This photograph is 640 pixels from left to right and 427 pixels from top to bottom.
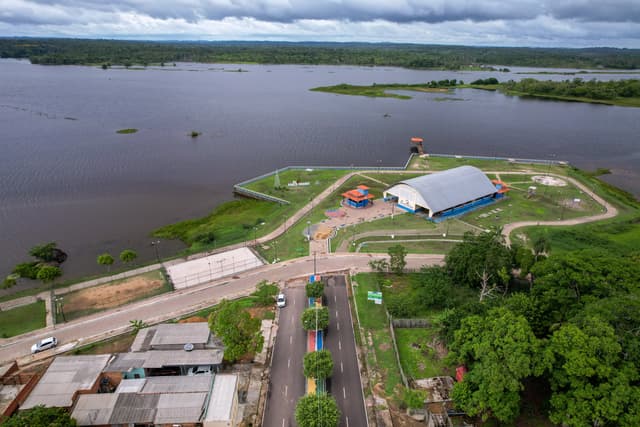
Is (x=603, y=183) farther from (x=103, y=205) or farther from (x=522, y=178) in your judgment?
(x=103, y=205)

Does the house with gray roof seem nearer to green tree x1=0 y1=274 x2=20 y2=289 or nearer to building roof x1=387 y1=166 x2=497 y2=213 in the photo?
green tree x1=0 y1=274 x2=20 y2=289

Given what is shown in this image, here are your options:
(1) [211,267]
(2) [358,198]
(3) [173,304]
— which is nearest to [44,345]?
(3) [173,304]

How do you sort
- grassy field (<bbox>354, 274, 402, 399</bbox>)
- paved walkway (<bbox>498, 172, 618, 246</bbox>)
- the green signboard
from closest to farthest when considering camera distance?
1. grassy field (<bbox>354, 274, 402, 399</bbox>)
2. the green signboard
3. paved walkway (<bbox>498, 172, 618, 246</bbox>)

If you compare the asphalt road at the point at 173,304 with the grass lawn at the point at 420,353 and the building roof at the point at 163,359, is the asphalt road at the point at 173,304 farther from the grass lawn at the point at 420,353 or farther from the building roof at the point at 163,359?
the grass lawn at the point at 420,353

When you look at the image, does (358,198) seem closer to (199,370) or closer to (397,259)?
(397,259)

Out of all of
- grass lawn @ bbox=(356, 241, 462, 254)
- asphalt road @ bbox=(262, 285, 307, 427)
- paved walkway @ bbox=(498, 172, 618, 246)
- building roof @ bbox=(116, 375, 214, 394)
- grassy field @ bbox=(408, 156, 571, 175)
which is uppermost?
grassy field @ bbox=(408, 156, 571, 175)

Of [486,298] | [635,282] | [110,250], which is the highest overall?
[635,282]

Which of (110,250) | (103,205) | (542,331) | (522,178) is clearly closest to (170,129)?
(103,205)

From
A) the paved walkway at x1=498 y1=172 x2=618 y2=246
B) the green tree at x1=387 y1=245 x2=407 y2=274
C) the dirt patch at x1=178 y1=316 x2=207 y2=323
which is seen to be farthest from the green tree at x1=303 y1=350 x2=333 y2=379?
the paved walkway at x1=498 y1=172 x2=618 y2=246
